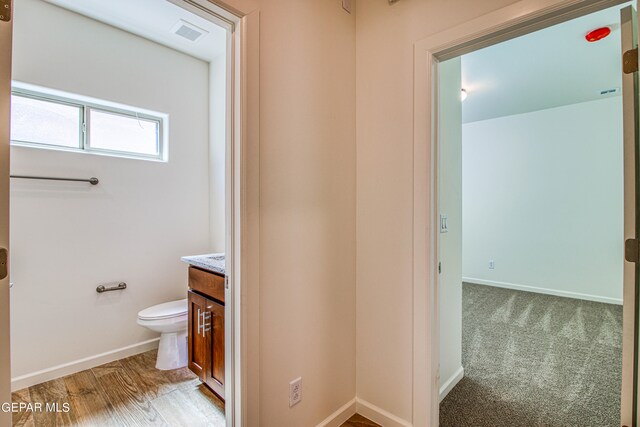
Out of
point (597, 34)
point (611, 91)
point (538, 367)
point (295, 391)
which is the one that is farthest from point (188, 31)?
point (611, 91)

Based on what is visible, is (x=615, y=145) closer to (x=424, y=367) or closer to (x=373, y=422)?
(x=424, y=367)

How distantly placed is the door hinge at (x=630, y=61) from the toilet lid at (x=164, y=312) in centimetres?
281

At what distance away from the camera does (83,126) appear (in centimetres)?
236

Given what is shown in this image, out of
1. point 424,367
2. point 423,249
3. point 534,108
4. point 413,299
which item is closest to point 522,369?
point 424,367

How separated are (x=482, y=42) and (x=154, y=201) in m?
2.63

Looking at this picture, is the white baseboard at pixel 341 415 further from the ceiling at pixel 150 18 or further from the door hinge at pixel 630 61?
the ceiling at pixel 150 18

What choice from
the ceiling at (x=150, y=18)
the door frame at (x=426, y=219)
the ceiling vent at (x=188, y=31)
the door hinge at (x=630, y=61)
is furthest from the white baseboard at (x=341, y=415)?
the ceiling vent at (x=188, y=31)

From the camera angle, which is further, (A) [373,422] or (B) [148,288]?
(B) [148,288]

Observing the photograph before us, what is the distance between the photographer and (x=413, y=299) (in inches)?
60.6

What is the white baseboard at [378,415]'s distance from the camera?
1.61 metres

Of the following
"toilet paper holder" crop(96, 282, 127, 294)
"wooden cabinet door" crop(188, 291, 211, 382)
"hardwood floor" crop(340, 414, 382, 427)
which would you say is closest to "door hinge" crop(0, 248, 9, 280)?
"wooden cabinet door" crop(188, 291, 211, 382)

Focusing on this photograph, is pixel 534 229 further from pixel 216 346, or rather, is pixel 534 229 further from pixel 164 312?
pixel 164 312

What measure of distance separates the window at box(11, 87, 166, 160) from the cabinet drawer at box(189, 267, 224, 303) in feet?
4.44

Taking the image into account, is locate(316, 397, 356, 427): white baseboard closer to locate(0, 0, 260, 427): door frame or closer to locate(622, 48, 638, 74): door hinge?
locate(0, 0, 260, 427): door frame
